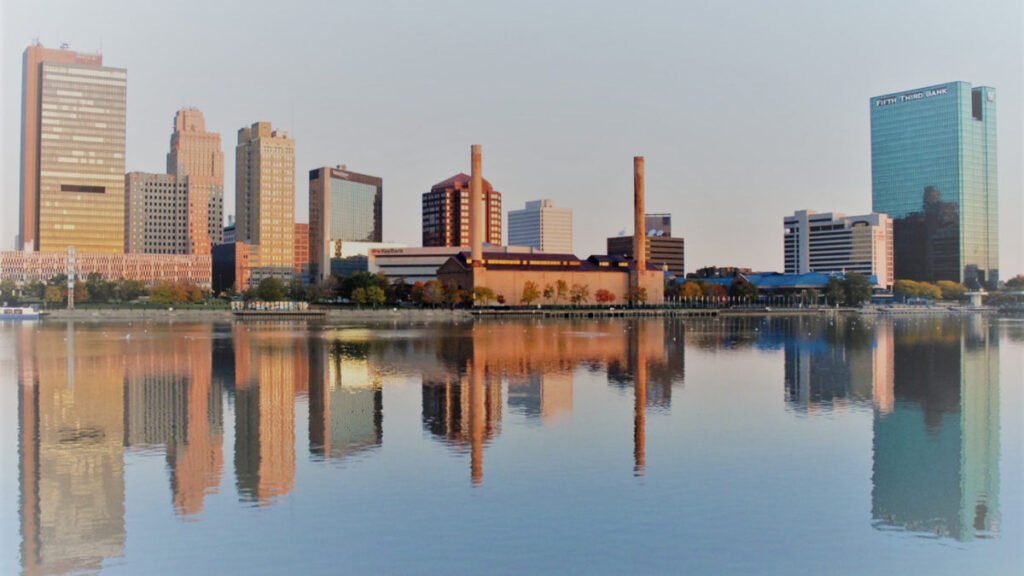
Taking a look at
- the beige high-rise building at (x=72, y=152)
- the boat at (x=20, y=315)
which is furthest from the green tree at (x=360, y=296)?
the beige high-rise building at (x=72, y=152)

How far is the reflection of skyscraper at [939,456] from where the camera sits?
1731 centimetres

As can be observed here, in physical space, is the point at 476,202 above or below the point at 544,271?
above

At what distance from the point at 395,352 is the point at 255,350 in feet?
29.1

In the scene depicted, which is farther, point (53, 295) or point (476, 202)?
point (53, 295)

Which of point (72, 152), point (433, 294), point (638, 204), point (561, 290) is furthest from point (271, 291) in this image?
point (72, 152)

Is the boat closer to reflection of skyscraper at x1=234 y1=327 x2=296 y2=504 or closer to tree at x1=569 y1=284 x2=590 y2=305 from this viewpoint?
reflection of skyscraper at x1=234 y1=327 x2=296 y2=504

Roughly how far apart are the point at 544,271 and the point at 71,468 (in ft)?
464

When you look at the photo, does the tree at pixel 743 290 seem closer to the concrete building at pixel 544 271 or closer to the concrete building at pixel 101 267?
the concrete building at pixel 544 271

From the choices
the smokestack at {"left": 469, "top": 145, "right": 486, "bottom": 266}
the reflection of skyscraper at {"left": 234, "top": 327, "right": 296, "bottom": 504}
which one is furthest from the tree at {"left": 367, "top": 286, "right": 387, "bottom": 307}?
the reflection of skyscraper at {"left": 234, "top": 327, "right": 296, "bottom": 504}

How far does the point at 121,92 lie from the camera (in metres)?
189

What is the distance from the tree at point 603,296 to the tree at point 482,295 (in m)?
25.1

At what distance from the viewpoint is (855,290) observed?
178m

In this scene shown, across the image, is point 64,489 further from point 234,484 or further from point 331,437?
point 331,437

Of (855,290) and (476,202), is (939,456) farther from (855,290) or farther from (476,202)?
(855,290)
